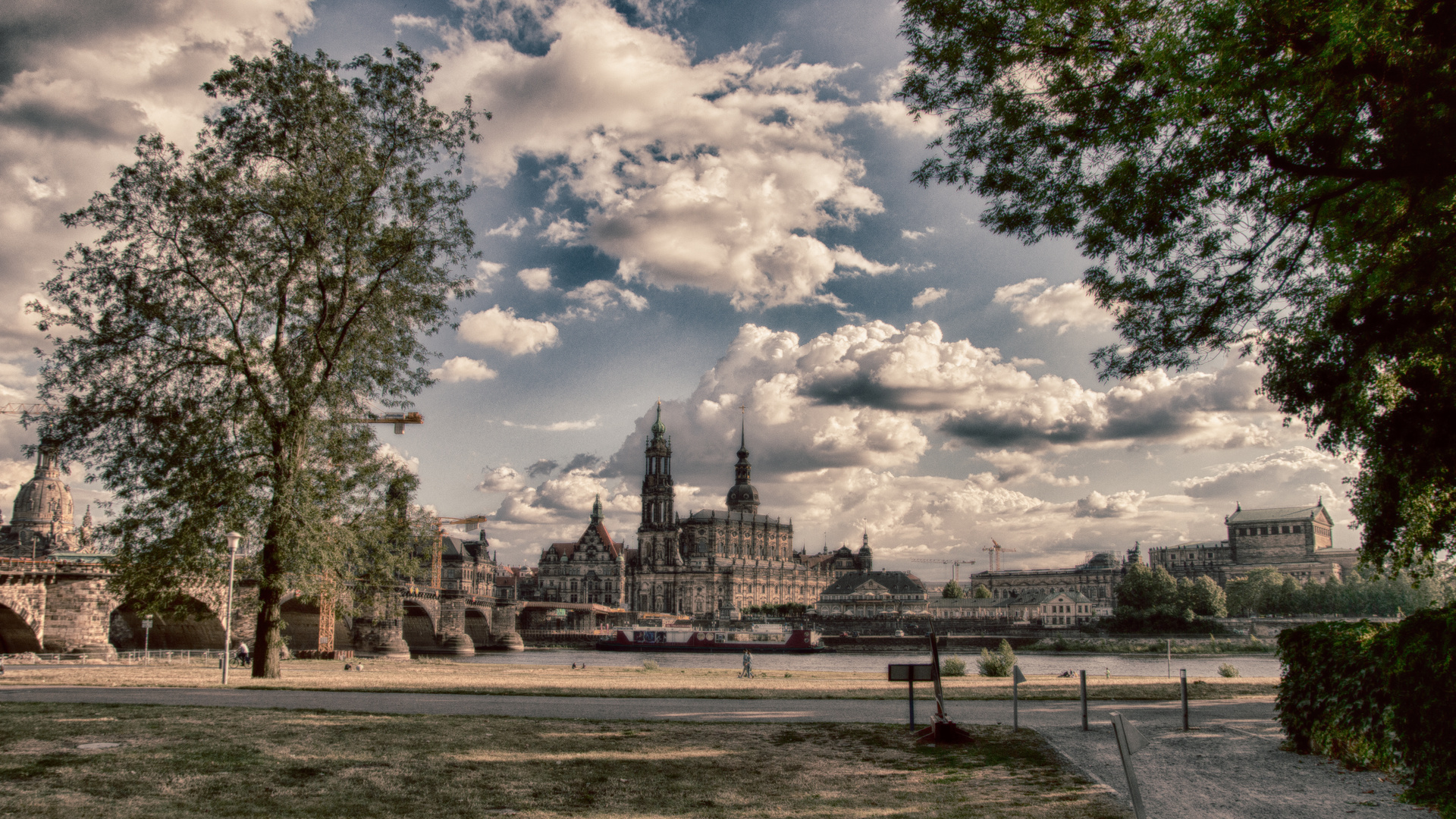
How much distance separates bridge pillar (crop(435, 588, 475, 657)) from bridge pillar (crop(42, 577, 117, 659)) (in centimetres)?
3855

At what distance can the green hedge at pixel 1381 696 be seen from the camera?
7141 millimetres

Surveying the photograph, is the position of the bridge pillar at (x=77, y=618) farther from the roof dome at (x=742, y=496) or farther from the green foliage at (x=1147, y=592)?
the roof dome at (x=742, y=496)

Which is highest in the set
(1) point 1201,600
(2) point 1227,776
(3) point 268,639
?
(3) point 268,639

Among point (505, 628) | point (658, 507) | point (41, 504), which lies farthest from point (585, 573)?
point (41, 504)

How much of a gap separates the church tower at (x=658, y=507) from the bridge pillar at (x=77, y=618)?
132586 millimetres

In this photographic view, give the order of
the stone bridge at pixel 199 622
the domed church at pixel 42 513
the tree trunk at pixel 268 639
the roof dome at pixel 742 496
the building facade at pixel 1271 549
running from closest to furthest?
1. the tree trunk at pixel 268 639
2. the stone bridge at pixel 199 622
3. the domed church at pixel 42 513
4. the building facade at pixel 1271 549
5. the roof dome at pixel 742 496

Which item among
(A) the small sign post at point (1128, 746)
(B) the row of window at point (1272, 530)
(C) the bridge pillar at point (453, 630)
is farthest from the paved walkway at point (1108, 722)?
(B) the row of window at point (1272, 530)

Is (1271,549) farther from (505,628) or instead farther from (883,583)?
(505,628)

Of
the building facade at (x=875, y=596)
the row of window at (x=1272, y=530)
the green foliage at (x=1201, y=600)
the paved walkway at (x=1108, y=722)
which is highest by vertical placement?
the paved walkway at (x=1108, y=722)

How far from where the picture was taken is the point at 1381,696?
8.65 metres

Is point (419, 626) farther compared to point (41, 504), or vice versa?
point (41, 504)

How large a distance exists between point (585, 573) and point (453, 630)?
244 feet

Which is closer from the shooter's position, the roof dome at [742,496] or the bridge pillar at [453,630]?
the bridge pillar at [453,630]

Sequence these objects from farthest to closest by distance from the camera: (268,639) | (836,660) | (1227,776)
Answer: (836,660), (268,639), (1227,776)
